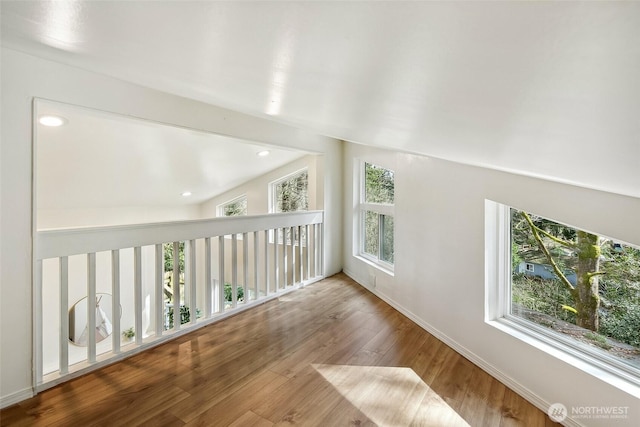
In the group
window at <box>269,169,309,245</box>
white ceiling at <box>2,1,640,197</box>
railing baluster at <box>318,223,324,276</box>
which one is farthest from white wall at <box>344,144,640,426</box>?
window at <box>269,169,309,245</box>

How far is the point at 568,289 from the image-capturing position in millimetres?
1638

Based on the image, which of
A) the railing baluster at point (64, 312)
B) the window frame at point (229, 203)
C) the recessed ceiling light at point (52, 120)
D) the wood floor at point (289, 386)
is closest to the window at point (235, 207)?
the window frame at point (229, 203)

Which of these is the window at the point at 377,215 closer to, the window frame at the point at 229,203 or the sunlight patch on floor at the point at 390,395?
the sunlight patch on floor at the point at 390,395

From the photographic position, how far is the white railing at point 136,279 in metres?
1.81

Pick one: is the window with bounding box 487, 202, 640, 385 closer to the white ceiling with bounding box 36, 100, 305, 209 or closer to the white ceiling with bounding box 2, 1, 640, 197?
the white ceiling with bounding box 2, 1, 640, 197

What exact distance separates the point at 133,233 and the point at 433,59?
225 centimetres

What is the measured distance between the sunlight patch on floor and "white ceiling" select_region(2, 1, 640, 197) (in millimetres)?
1340

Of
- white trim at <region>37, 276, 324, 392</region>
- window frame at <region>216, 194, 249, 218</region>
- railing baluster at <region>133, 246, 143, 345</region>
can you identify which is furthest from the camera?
window frame at <region>216, 194, 249, 218</region>

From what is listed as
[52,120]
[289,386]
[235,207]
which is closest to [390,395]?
[289,386]

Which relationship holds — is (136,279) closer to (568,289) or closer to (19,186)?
(19,186)

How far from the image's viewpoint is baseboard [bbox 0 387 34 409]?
153 centimetres

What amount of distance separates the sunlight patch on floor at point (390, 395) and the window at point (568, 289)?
0.69m

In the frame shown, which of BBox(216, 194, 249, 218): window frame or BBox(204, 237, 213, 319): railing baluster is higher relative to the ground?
BBox(216, 194, 249, 218): window frame

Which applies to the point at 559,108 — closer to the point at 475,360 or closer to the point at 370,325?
the point at 475,360
